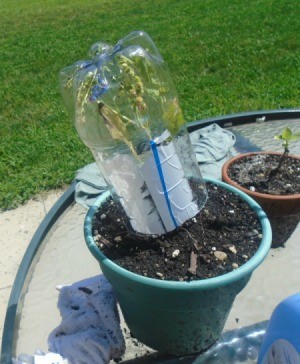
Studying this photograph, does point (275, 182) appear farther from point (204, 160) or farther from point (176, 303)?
point (176, 303)

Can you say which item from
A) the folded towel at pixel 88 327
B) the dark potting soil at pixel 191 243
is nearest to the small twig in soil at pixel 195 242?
the dark potting soil at pixel 191 243

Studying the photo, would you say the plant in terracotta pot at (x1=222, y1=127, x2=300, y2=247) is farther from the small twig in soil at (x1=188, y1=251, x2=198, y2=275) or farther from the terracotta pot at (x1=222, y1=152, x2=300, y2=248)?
the small twig in soil at (x1=188, y1=251, x2=198, y2=275)

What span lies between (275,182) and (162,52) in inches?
134

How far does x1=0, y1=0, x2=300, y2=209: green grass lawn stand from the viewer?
2848 millimetres

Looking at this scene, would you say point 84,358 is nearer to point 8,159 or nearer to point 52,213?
point 52,213

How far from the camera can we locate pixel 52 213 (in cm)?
155

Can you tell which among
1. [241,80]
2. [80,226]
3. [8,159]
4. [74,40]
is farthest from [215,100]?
[74,40]

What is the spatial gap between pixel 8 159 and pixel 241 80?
1724 millimetres

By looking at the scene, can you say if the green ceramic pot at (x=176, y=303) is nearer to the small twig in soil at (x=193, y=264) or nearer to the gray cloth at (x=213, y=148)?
the small twig in soil at (x=193, y=264)

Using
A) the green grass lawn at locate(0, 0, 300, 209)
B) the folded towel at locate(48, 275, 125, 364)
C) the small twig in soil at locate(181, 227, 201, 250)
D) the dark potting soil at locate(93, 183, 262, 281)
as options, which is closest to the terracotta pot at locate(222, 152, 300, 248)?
the dark potting soil at locate(93, 183, 262, 281)

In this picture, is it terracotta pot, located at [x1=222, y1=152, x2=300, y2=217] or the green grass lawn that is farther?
the green grass lawn

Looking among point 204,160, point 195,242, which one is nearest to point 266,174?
point 204,160

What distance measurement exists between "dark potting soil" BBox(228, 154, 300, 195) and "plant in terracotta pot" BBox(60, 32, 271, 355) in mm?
270

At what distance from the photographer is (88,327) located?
3.62 feet
